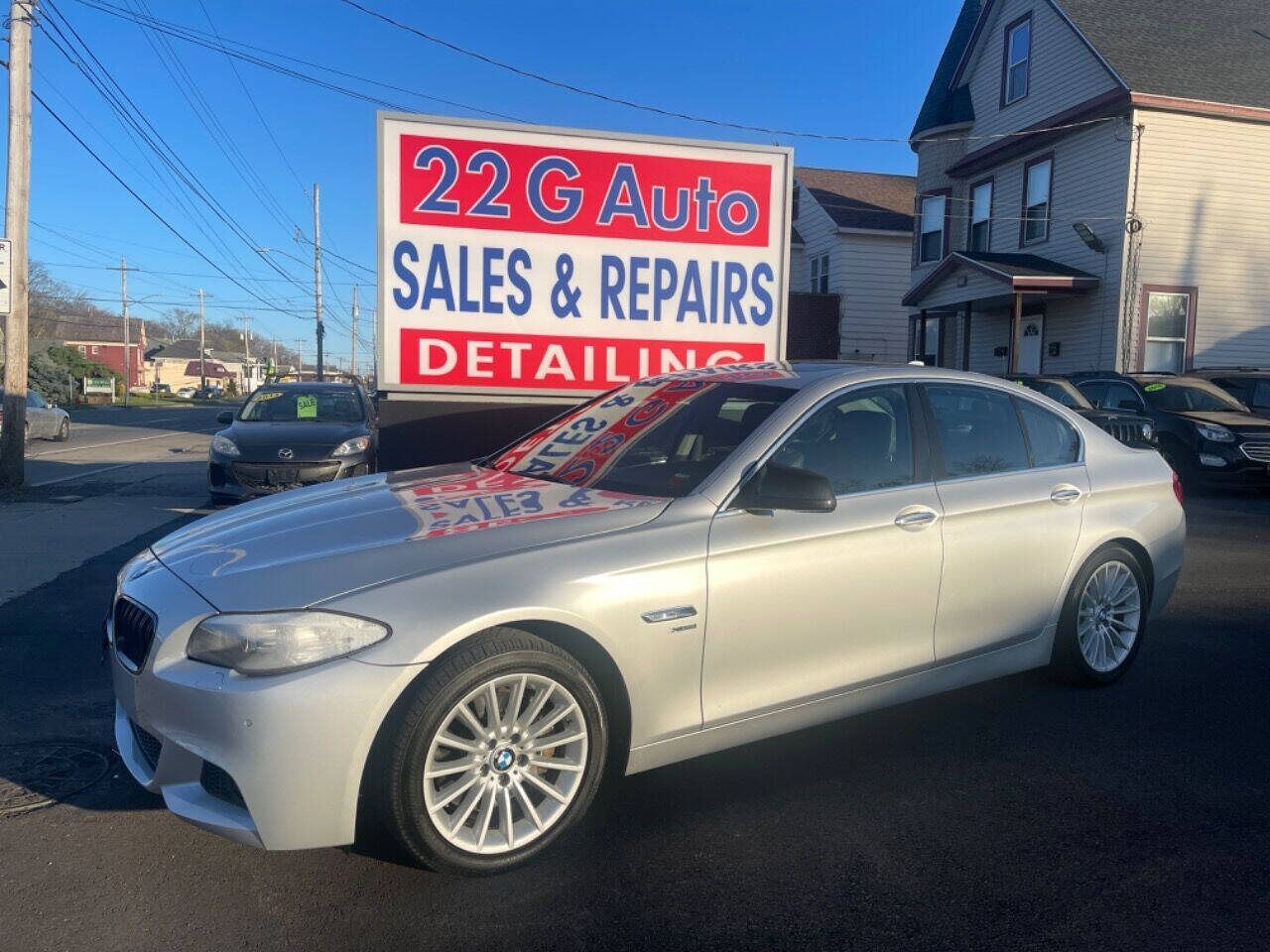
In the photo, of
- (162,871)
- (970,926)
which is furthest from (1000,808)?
(162,871)

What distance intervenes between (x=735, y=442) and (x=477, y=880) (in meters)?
1.90

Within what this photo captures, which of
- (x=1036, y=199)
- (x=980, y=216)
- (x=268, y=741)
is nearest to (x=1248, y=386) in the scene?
(x=1036, y=199)

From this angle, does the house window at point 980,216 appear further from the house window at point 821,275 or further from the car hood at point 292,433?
the car hood at point 292,433

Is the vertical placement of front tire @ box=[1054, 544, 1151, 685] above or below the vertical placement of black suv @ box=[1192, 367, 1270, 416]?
below

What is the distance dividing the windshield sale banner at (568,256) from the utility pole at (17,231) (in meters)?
8.19

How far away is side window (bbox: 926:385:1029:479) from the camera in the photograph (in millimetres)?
4398

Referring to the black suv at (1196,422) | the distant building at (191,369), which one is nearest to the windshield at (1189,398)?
the black suv at (1196,422)

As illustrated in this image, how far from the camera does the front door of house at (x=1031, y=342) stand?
2098 centimetres

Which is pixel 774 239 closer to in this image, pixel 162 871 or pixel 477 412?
pixel 477 412

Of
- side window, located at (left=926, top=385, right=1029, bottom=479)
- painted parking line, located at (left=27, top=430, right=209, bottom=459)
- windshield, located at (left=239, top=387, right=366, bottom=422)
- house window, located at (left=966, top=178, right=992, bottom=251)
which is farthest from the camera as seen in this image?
house window, located at (left=966, top=178, right=992, bottom=251)

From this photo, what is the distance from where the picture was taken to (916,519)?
13.2 ft

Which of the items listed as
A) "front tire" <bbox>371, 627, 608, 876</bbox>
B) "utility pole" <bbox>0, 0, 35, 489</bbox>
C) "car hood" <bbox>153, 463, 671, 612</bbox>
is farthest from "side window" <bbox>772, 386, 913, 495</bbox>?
"utility pole" <bbox>0, 0, 35, 489</bbox>

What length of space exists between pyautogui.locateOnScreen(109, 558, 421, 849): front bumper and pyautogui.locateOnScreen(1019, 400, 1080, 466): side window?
3217mm

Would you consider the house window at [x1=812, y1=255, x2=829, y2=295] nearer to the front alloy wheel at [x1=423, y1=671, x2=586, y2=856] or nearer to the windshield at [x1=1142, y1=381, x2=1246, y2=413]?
the windshield at [x1=1142, y1=381, x2=1246, y2=413]
